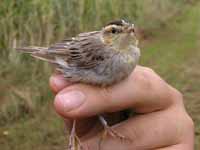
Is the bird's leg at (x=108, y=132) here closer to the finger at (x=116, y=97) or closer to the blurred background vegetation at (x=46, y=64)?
the finger at (x=116, y=97)

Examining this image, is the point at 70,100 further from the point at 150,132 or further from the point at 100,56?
the point at 150,132

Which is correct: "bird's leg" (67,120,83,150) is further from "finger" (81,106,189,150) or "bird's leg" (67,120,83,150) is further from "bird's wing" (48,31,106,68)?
"bird's wing" (48,31,106,68)

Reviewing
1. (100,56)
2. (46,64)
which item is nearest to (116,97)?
(100,56)

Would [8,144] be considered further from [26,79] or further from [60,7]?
[60,7]

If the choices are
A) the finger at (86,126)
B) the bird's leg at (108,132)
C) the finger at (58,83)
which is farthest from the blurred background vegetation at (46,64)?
the finger at (58,83)

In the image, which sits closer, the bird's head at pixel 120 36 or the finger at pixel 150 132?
the bird's head at pixel 120 36

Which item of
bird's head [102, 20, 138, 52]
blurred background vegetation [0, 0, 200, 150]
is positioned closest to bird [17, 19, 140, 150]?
bird's head [102, 20, 138, 52]

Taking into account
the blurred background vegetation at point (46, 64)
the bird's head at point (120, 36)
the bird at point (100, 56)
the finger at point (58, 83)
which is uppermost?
the bird's head at point (120, 36)
